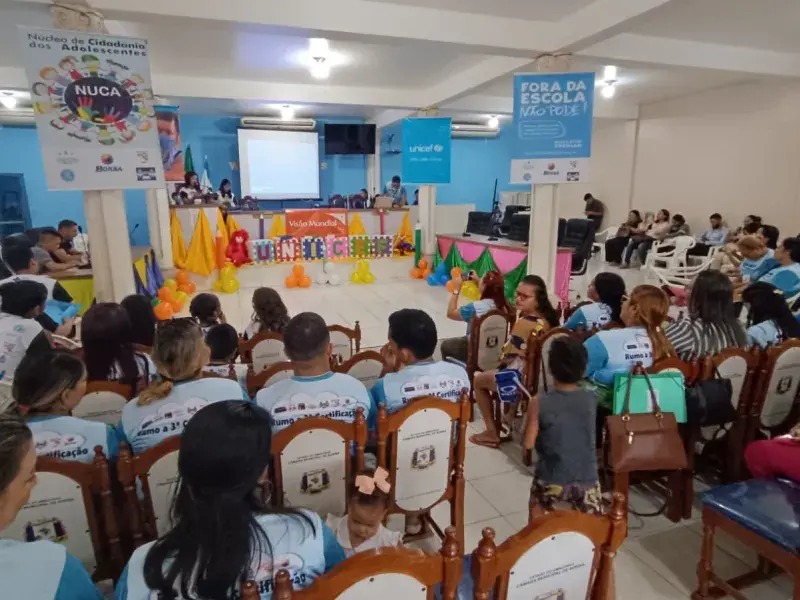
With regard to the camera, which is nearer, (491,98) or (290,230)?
(290,230)

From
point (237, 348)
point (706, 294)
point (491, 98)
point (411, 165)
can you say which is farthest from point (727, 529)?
point (491, 98)

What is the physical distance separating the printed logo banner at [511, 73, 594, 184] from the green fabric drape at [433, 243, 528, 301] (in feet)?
4.92

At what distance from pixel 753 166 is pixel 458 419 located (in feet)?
30.0

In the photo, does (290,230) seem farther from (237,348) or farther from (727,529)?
(727,529)

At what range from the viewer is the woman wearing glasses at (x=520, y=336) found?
9.48ft

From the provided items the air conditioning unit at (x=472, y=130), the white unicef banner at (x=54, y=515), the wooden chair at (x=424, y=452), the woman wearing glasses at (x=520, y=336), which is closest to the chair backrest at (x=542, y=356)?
the woman wearing glasses at (x=520, y=336)

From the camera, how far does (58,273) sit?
4.56m

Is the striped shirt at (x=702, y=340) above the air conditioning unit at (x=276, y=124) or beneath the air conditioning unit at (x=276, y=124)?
beneath

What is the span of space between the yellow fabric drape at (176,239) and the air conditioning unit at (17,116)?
4.06m

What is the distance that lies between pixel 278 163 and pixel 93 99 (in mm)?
8290

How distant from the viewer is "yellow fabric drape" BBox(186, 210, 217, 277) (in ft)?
24.4

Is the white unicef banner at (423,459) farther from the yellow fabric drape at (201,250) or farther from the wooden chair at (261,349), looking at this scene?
the yellow fabric drape at (201,250)

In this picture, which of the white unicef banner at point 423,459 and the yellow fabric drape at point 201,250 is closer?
the white unicef banner at point 423,459

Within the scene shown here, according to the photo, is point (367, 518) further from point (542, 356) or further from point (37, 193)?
point (37, 193)
